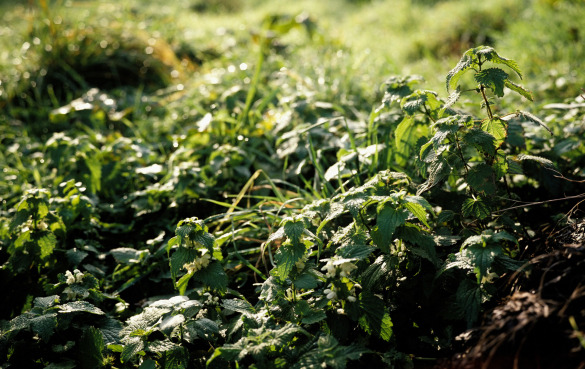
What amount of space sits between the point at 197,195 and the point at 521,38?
363cm

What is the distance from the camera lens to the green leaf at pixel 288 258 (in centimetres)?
152

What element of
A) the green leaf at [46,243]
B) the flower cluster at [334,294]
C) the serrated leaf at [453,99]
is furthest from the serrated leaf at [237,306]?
the serrated leaf at [453,99]

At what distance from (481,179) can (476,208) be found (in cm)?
10

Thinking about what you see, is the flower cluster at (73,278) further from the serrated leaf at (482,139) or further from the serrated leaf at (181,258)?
the serrated leaf at (482,139)

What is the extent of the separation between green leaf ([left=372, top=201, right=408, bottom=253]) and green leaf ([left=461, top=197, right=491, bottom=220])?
0.30 m

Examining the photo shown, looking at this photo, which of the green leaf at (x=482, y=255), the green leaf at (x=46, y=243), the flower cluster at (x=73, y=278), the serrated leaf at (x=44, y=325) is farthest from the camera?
the green leaf at (x=46, y=243)

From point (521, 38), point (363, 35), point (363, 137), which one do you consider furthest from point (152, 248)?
point (363, 35)

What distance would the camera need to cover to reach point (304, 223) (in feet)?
5.13

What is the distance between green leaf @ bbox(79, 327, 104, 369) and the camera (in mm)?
1583

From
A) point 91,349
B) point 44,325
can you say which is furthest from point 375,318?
point 44,325

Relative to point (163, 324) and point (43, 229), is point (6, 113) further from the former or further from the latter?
point (163, 324)

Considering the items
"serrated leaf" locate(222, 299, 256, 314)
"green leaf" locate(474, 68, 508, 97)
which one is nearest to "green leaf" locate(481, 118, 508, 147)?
"green leaf" locate(474, 68, 508, 97)

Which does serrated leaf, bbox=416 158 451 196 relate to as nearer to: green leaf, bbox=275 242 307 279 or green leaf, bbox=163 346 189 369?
green leaf, bbox=275 242 307 279

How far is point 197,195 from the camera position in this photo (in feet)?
7.86
